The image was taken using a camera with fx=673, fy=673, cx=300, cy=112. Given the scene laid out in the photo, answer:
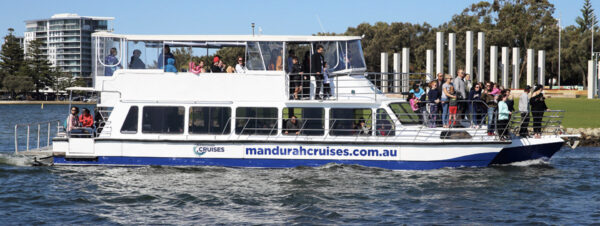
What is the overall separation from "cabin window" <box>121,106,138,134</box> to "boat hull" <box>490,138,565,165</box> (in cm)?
969

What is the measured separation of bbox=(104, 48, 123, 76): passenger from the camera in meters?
18.9

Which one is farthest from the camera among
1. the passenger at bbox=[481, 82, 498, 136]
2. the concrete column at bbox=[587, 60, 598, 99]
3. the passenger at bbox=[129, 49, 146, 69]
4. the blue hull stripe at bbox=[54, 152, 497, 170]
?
the concrete column at bbox=[587, 60, 598, 99]

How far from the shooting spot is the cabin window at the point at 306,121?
18.3 meters

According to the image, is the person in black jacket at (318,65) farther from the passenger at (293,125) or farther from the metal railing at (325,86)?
the passenger at (293,125)

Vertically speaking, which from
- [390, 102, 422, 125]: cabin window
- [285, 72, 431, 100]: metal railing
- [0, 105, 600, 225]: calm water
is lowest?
[0, 105, 600, 225]: calm water

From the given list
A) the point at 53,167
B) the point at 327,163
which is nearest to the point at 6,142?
the point at 53,167

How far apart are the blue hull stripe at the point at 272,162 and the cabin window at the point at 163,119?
833 mm

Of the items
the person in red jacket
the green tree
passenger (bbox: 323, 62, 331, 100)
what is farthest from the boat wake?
the green tree

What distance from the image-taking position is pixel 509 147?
17.8 metres

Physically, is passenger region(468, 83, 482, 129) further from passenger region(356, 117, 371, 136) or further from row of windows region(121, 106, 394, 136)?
passenger region(356, 117, 371, 136)

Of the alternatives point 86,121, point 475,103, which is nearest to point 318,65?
point 475,103

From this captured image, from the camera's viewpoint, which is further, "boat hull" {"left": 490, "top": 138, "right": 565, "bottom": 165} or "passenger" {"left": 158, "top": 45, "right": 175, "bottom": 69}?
"passenger" {"left": 158, "top": 45, "right": 175, "bottom": 69}

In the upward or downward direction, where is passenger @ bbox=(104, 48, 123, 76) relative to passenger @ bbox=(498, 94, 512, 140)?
upward

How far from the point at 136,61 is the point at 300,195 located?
664cm
